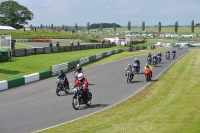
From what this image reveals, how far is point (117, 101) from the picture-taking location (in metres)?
18.8

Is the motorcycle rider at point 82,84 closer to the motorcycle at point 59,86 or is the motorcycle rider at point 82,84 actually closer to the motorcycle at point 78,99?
the motorcycle at point 78,99

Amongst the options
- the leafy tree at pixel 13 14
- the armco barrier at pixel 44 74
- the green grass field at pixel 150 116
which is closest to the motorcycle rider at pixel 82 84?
the green grass field at pixel 150 116

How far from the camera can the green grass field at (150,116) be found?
39.8 feet

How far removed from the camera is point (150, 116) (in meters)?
14.1

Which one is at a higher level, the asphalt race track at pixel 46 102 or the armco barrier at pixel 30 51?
the armco barrier at pixel 30 51

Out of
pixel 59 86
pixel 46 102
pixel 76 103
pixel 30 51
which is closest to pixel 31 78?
pixel 59 86

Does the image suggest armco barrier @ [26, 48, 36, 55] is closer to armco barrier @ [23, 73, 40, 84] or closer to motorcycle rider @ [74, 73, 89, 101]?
armco barrier @ [23, 73, 40, 84]

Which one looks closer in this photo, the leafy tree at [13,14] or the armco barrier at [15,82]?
the armco barrier at [15,82]

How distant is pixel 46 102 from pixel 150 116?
22.2 ft

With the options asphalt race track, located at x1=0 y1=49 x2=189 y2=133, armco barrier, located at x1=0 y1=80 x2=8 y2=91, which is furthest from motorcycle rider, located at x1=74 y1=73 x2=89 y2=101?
armco barrier, located at x1=0 y1=80 x2=8 y2=91

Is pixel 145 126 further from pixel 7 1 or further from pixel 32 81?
pixel 7 1

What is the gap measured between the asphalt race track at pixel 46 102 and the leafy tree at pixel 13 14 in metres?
88.9

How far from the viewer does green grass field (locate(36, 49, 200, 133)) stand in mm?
12125

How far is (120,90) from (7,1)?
101 metres
